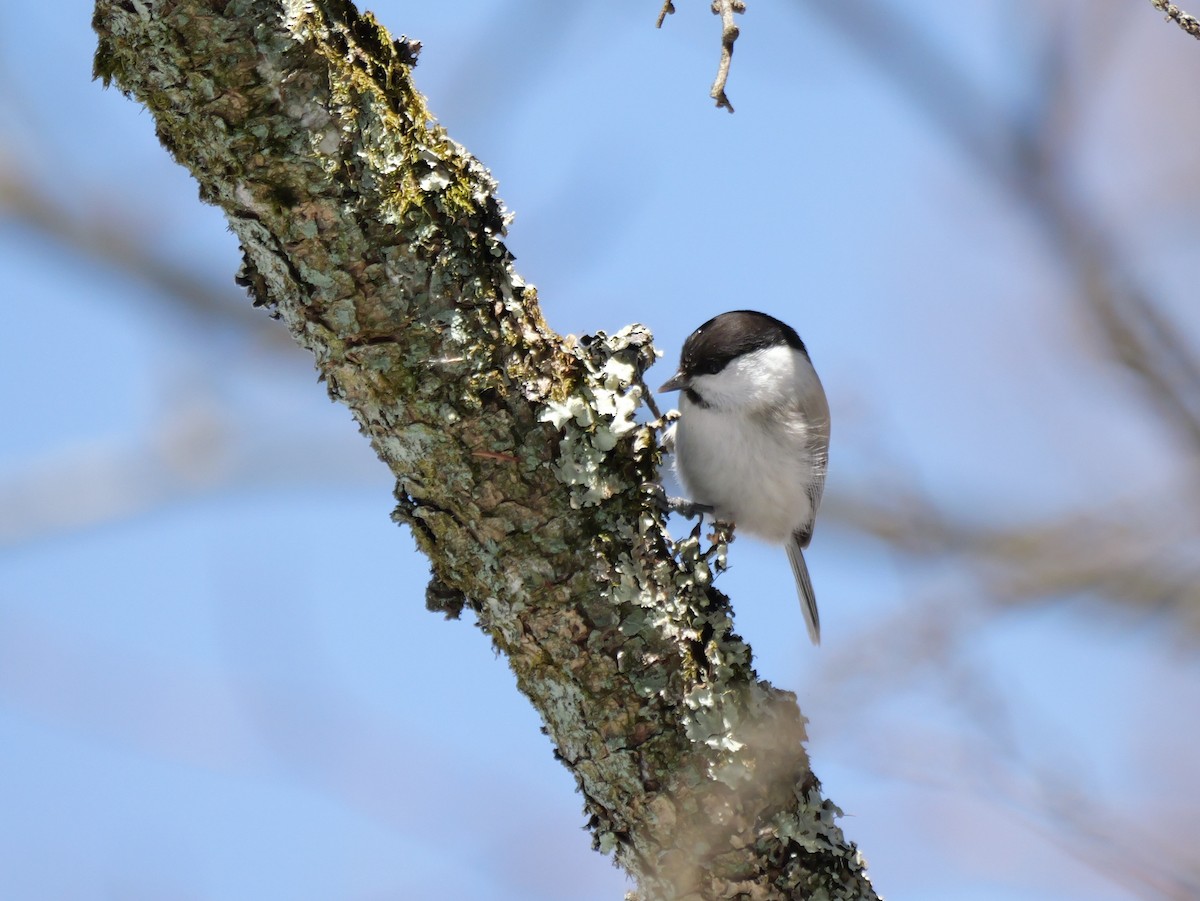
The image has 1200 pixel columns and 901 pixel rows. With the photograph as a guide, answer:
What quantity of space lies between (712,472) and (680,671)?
151cm

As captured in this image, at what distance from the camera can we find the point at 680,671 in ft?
5.93

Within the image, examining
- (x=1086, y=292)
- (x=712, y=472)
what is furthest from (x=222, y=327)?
(x=1086, y=292)

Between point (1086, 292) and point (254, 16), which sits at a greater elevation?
point (1086, 292)

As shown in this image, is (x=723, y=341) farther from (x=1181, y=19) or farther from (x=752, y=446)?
(x=1181, y=19)

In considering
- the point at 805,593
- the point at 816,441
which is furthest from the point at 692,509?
the point at 805,593

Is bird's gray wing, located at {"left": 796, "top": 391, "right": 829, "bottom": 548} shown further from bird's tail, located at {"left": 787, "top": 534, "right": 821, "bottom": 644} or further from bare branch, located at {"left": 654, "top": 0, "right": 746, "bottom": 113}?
bare branch, located at {"left": 654, "top": 0, "right": 746, "bottom": 113}

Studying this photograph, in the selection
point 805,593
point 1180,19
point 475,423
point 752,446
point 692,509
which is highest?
point 805,593

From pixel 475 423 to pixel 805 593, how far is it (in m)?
2.44

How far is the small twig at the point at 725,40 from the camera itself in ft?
5.19

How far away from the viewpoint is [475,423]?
1789 millimetres

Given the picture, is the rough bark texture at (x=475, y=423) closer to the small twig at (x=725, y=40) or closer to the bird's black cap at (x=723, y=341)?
the small twig at (x=725, y=40)

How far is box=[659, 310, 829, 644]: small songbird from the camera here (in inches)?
129

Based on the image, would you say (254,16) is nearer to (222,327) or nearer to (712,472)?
(222,327)

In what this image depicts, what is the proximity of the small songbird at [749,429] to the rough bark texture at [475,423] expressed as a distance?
1393mm
